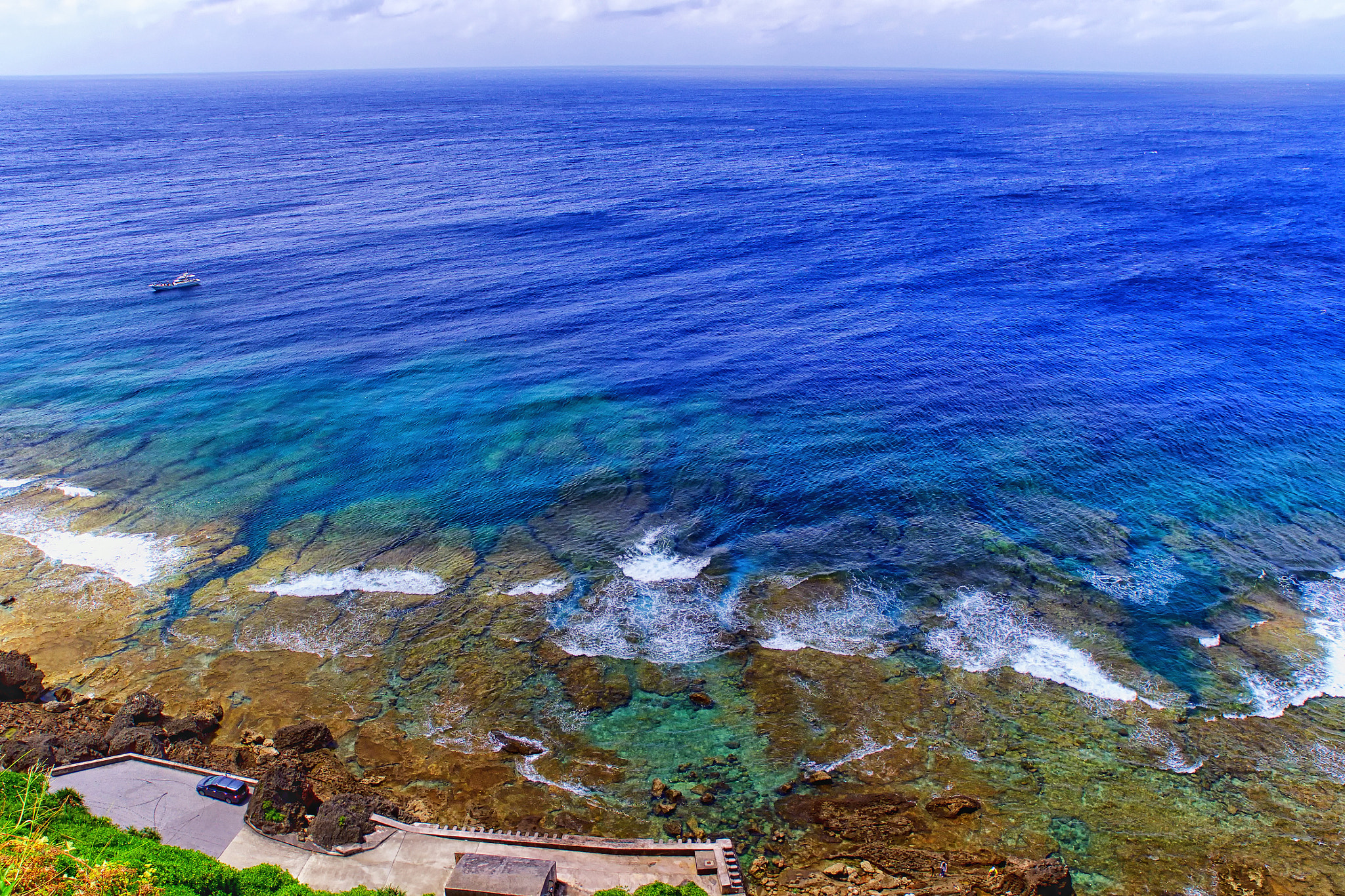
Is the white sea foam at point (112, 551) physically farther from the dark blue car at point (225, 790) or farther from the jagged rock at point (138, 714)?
the dark blue car at point (225, 790)

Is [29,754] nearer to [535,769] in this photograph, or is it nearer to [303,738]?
[303,738]

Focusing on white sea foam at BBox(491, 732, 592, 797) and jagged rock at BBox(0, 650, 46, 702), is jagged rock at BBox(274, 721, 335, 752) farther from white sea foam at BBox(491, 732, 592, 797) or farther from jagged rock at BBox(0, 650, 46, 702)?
jagged rock at BBox(0, 650, 46, 702)

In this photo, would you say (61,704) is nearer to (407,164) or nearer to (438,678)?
(438,678)

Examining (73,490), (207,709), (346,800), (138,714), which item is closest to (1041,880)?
(346,800)

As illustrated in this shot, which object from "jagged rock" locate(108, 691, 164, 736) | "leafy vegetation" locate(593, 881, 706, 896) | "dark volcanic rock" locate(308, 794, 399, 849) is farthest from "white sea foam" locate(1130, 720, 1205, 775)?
"jagged rock" locate(108, 691, 164, 736)

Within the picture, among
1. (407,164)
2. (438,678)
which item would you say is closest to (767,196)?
(407,164)

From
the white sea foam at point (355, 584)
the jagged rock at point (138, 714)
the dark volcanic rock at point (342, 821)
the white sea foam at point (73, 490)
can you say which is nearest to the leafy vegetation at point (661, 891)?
the dark volcanic rock at point (342, 821)
